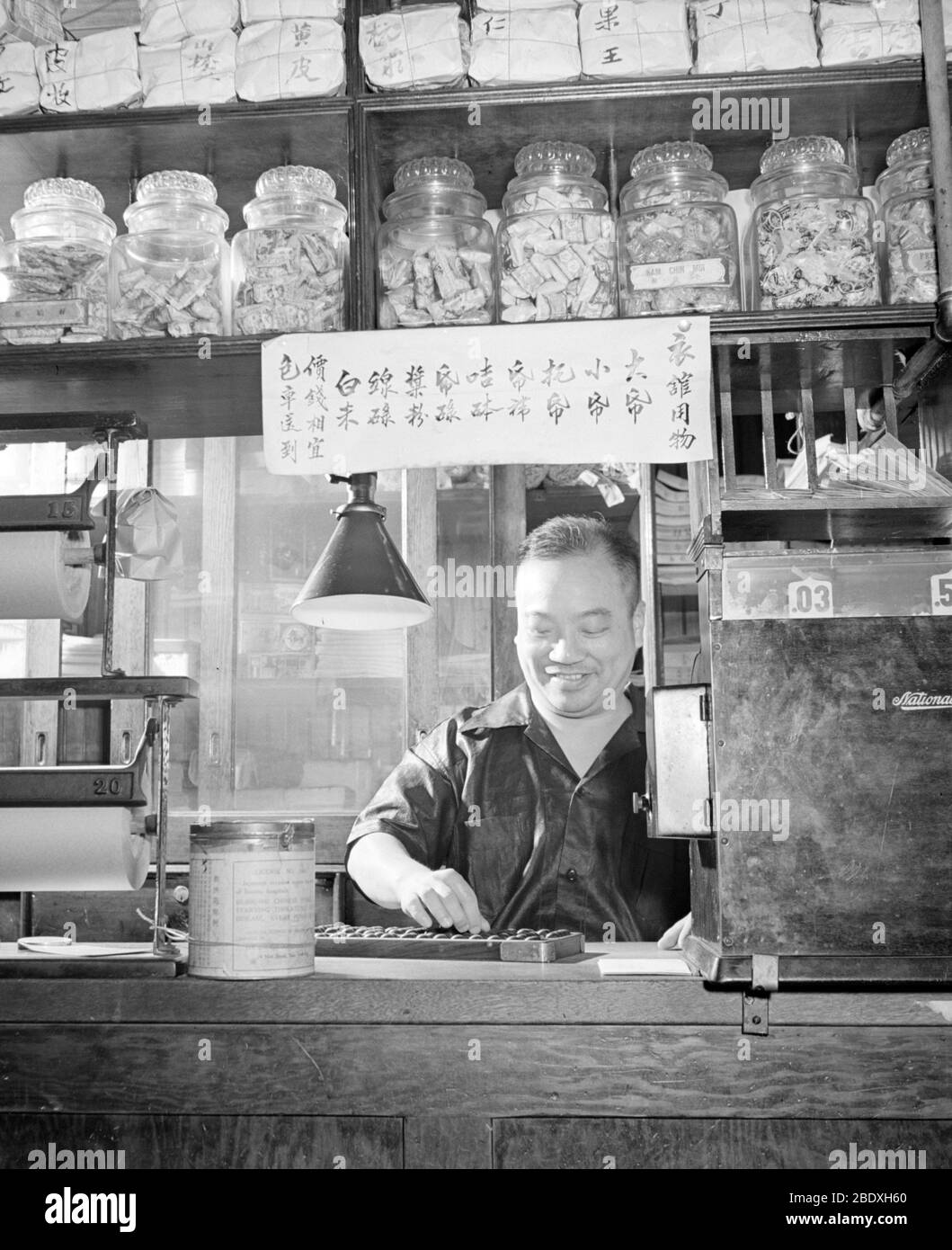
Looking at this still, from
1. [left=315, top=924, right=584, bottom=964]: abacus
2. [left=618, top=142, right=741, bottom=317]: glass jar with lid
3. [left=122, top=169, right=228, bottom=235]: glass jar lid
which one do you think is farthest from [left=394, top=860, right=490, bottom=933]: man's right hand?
[left=122, top=169, right=228, bottom=235]: glass jar lid

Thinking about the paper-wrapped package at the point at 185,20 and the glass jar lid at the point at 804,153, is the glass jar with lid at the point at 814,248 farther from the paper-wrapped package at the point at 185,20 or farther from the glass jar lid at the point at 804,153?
the paper-wrapped package at the point at 185,20

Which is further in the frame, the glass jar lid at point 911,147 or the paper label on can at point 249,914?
the glass jar lid at point 911,147

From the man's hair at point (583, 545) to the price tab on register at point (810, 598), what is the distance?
194cm

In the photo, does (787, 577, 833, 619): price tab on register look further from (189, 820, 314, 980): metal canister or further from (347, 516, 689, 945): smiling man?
(347, 516, 689, 945): smiling man

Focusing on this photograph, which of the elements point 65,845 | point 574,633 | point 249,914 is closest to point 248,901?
point 249,914

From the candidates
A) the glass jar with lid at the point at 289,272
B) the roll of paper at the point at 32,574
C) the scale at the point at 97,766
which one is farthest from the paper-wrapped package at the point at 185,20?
the roll of paper at the point at 32,574

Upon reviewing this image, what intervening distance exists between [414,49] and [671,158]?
441 millimetres

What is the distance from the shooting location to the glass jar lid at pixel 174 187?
6.15ft

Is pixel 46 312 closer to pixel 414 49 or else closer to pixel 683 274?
pixel 414 49

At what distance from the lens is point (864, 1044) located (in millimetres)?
1482

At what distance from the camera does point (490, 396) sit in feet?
5.75

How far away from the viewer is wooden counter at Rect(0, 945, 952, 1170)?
147 cm
